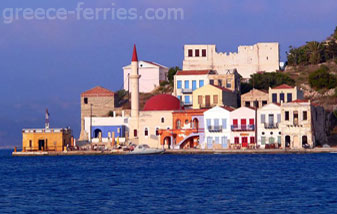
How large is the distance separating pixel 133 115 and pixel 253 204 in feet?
142

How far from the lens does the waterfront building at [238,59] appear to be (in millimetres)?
87312

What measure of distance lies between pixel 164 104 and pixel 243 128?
28.0ft

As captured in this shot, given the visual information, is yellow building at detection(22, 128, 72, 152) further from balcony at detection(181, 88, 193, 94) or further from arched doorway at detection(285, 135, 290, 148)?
arched doorway at detection(285, 135, 290, 148)

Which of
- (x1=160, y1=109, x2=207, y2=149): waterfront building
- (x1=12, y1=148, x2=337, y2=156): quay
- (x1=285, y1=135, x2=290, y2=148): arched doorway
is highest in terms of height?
(x1=160, y1=109, x2=207, y2=149): waterfront building

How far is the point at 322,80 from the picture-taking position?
82.3 metres

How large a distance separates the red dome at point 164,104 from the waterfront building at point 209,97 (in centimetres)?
191

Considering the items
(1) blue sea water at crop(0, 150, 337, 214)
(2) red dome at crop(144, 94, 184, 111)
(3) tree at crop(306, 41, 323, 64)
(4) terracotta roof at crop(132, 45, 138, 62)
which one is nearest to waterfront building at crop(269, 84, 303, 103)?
(2) red dome at crop(144, 94, 184, 111)

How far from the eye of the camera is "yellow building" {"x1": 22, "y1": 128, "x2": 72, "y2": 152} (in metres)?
71.9

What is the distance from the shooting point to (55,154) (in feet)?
234

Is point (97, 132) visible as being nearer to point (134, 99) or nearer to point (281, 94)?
point (134, 99)

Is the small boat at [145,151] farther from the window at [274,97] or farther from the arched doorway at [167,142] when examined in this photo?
the window at [274,97]

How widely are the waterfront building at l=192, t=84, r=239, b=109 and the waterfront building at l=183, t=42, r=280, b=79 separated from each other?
570 inches

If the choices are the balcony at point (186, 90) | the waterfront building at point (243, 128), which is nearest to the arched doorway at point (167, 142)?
the waterfront building at point (243, 128)

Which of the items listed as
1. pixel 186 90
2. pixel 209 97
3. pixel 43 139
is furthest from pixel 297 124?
pixel 43 139
